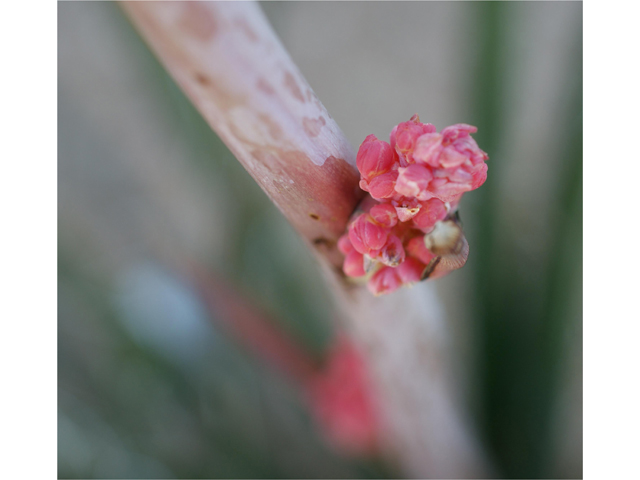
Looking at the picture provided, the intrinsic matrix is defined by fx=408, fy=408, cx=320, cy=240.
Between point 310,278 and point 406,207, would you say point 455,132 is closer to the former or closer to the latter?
point 406,207

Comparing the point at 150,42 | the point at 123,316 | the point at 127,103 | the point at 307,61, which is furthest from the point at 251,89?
the point at 127,103

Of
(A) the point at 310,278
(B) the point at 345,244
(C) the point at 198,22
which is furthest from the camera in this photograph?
(A) the point at 310,278

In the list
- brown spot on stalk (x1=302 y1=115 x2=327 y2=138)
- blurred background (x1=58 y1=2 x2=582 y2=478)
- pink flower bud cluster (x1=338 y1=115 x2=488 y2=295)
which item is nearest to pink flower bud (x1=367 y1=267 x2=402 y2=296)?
pink flower bud cluster (x1=338 y1=115 x2=488 y2=295)

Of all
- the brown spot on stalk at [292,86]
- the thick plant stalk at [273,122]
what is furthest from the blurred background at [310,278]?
the brown spot on stalk at [292,86]

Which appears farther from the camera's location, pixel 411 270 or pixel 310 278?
pixel 310 278

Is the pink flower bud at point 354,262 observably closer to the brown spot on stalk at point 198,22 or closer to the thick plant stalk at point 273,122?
the thick plant stalk at point 273,122

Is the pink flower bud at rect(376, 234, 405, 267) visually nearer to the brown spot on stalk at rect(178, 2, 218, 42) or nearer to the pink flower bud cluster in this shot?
the pink flower bud cluster

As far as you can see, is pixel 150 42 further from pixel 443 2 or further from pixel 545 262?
pixel 443 2

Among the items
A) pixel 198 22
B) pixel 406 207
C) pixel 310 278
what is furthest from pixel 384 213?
pixel 310 278
